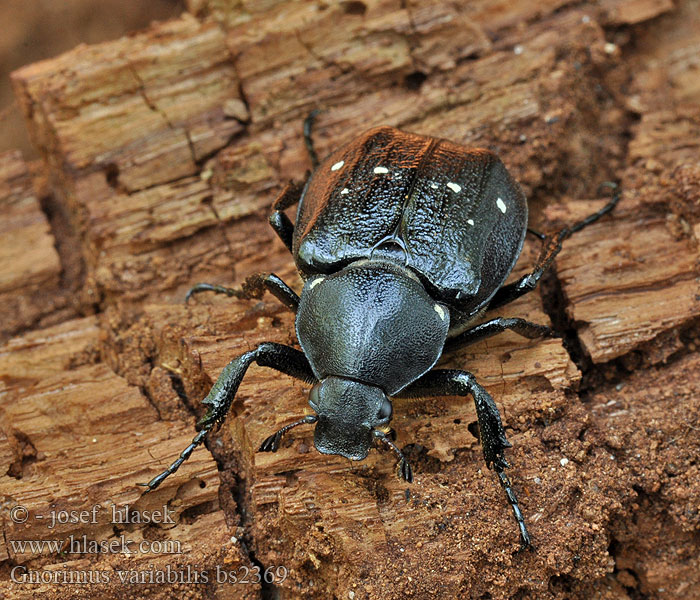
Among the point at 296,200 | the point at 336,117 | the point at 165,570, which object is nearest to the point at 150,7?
the point at 336,117

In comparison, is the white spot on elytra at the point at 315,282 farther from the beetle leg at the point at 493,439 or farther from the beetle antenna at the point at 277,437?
the beetle leg at the point at 493,439

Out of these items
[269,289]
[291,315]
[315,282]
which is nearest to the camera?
[315,282]

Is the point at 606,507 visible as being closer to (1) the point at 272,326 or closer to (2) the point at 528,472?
(2) the point at 528,472

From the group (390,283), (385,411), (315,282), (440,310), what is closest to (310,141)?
(315,282)

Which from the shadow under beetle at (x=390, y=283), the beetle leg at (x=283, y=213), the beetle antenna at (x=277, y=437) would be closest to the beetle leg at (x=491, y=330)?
the shadow under beetle at (x=390, y=283)

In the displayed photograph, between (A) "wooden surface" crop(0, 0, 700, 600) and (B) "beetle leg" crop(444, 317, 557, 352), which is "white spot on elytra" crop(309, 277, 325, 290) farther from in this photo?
(B) "beetle leg" crop(444, 317, 557, 352)

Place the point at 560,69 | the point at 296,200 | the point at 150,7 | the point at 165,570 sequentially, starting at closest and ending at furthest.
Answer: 1. the point at 165,570
2. the point at 296,200
3. the point at 560,69
4. the point at 150,7

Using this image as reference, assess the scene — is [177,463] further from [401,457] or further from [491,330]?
[491,330]
